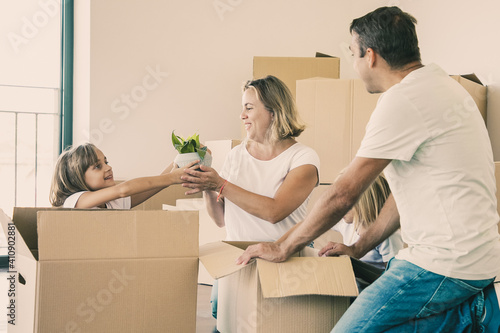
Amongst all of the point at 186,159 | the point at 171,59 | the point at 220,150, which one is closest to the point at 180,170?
the point at 186,159

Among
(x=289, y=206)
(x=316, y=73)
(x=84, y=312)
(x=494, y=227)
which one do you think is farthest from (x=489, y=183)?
(x=316, y=73)

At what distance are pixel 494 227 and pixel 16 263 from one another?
3.96 feet

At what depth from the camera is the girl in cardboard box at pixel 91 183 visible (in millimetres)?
1791

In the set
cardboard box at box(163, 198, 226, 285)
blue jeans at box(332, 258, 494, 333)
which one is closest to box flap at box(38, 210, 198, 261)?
blue jeans at box(332, 258, 494, 333)

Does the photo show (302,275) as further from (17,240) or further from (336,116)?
(336,116)

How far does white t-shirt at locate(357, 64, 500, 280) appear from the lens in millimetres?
1115

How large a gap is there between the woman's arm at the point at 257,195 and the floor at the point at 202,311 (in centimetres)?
57

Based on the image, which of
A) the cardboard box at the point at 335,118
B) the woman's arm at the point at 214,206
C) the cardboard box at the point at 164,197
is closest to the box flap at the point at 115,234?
the woman's arm at the point at 214,206

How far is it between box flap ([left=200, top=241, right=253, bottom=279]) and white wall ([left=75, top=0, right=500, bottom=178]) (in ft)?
6.35

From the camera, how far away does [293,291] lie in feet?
4.01

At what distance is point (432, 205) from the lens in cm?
113

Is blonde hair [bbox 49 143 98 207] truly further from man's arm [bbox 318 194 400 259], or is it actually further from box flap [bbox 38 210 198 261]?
man's arm [bbox 318 194 400 259]

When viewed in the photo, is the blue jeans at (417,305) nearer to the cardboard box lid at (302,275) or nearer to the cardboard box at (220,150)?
the cardboard box lid at (302,275)

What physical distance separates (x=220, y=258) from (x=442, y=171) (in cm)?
58
